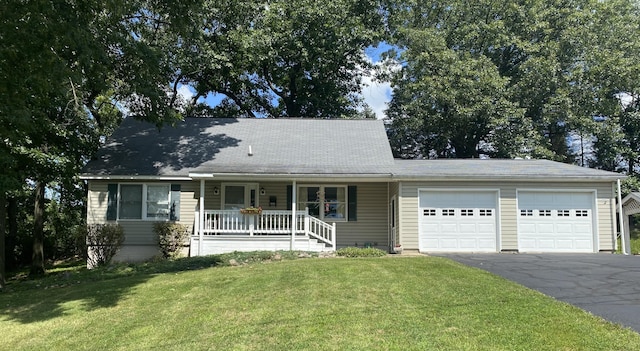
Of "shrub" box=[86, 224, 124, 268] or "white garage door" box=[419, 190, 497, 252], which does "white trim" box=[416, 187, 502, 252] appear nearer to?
"white garage door" box=[419, 190, 497, 252]

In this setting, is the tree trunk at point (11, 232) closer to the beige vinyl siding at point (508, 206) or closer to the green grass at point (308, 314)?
the green grass at point (308, 314)

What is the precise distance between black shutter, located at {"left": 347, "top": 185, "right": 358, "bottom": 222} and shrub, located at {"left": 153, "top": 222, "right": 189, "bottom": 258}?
552cm

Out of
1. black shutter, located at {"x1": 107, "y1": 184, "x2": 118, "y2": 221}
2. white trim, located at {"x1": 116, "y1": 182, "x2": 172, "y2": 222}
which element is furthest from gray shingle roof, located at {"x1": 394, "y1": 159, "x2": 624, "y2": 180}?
black shutter, located at {"x1": 107, "y1": 184, "x2": 118, "y2": 221}

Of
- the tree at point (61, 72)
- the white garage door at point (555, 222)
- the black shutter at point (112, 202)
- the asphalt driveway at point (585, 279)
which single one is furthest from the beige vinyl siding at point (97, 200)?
the white garage door at point (555, 222)

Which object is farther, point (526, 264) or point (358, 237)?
point (358, 237)

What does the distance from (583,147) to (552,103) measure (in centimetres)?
657

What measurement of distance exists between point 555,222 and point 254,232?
938cm

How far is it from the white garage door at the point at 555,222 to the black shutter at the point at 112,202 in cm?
1297

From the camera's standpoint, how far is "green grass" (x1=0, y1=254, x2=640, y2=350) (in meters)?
5.10

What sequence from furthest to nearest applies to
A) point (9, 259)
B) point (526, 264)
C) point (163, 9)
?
point (9, 259) → point (163, 9) → point (526, 264)

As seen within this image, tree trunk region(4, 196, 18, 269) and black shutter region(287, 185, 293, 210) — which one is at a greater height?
black shutter region(287, 185, 293, 210)

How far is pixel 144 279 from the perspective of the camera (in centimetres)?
973

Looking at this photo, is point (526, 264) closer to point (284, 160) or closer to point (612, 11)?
point (284, 160)

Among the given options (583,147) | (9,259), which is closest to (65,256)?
(9,259)
